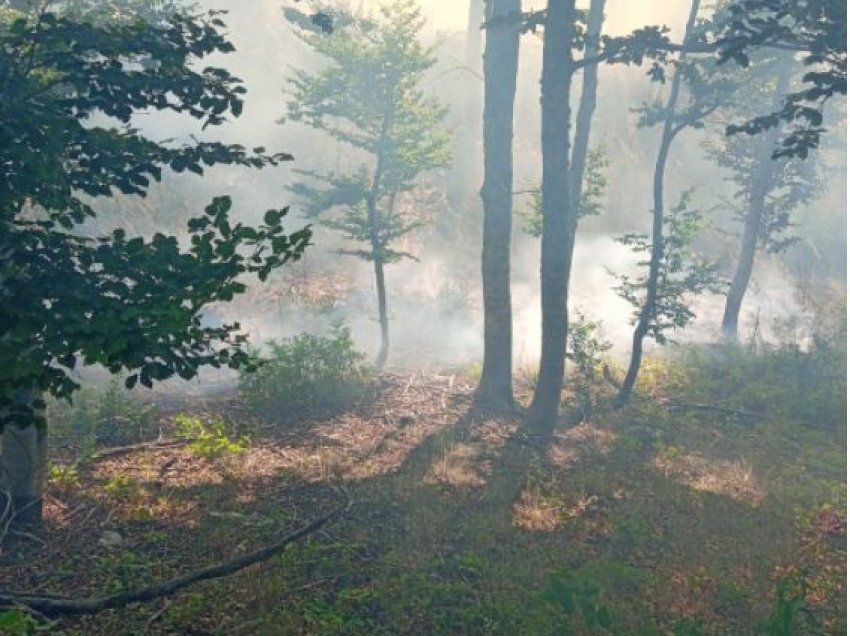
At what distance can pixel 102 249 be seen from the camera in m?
3.54

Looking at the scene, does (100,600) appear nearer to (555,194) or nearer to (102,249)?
(102,249)

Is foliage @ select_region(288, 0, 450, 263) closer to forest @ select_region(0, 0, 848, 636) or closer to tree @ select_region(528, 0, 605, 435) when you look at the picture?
forest @ select_region(0, 0, 848, 636)

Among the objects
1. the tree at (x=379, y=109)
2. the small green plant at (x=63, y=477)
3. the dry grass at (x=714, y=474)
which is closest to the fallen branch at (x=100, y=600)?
the small green plant at (x=63, y=477)

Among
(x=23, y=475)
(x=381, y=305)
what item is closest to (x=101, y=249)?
(x=23, y=475)

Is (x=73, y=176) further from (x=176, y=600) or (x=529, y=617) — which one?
(x=529, y=617)

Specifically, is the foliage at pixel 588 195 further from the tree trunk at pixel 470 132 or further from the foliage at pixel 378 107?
the tree trunk at pixel 470 132

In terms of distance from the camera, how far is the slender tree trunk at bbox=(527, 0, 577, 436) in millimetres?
10984

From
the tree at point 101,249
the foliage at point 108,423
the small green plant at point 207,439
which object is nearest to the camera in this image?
the tree at point 101,249

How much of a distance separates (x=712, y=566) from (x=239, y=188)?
2412 centimetres

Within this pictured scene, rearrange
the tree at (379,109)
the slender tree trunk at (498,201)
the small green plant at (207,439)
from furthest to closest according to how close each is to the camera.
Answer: the tree at (379,109) < the slender tree trunk at (498,201) < the small green plant at (207,439)

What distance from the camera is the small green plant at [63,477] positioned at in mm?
7141

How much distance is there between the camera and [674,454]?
11047 millimetres

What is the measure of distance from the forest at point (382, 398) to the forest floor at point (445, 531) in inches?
1.6

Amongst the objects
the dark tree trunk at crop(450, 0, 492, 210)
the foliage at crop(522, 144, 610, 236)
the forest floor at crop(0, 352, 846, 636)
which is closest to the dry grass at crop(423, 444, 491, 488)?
the forest floor at crop(0, 352, 846, 636)
